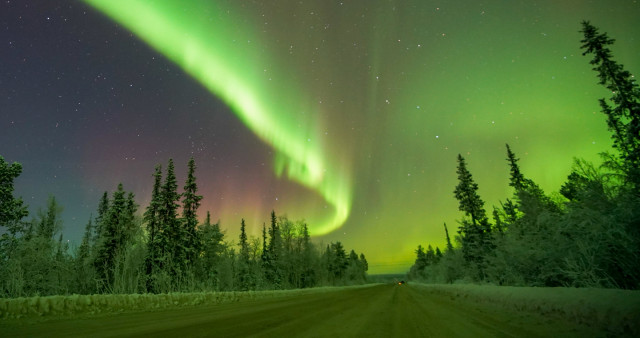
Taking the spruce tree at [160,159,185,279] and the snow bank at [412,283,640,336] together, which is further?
the spruce tree at [160,159,185,279]

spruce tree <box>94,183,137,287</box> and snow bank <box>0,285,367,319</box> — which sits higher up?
spruce tree <box>94,183,137,287</box>

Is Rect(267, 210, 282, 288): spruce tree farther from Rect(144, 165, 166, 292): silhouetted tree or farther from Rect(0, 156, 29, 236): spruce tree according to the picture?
Rect(0, 156, 29, 236): spruce tree

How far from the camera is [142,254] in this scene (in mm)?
27688

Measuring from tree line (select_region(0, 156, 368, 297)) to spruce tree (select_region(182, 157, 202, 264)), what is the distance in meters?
0.12

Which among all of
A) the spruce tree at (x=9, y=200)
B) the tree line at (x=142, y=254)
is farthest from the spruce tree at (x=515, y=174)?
the spruce tree at (x=9, y=200)

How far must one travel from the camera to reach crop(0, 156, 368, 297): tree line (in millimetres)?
22138

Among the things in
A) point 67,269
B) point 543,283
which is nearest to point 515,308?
point 543,283

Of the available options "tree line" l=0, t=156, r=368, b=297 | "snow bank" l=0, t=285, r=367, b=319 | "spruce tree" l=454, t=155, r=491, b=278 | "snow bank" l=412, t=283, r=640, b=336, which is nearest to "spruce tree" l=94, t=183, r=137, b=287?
"tree line" l=0, t=156, r=368, b=297

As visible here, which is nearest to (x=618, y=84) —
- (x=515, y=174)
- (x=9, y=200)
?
(x=515, y=174)

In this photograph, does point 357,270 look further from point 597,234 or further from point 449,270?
point 597,234

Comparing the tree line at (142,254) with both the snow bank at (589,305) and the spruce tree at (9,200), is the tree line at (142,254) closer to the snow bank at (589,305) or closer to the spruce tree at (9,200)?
the spruce tree at (9,200)

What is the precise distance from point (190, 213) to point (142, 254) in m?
10.1

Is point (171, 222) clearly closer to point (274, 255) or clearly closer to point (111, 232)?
point (111, 232)

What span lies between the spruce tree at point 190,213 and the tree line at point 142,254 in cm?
12
